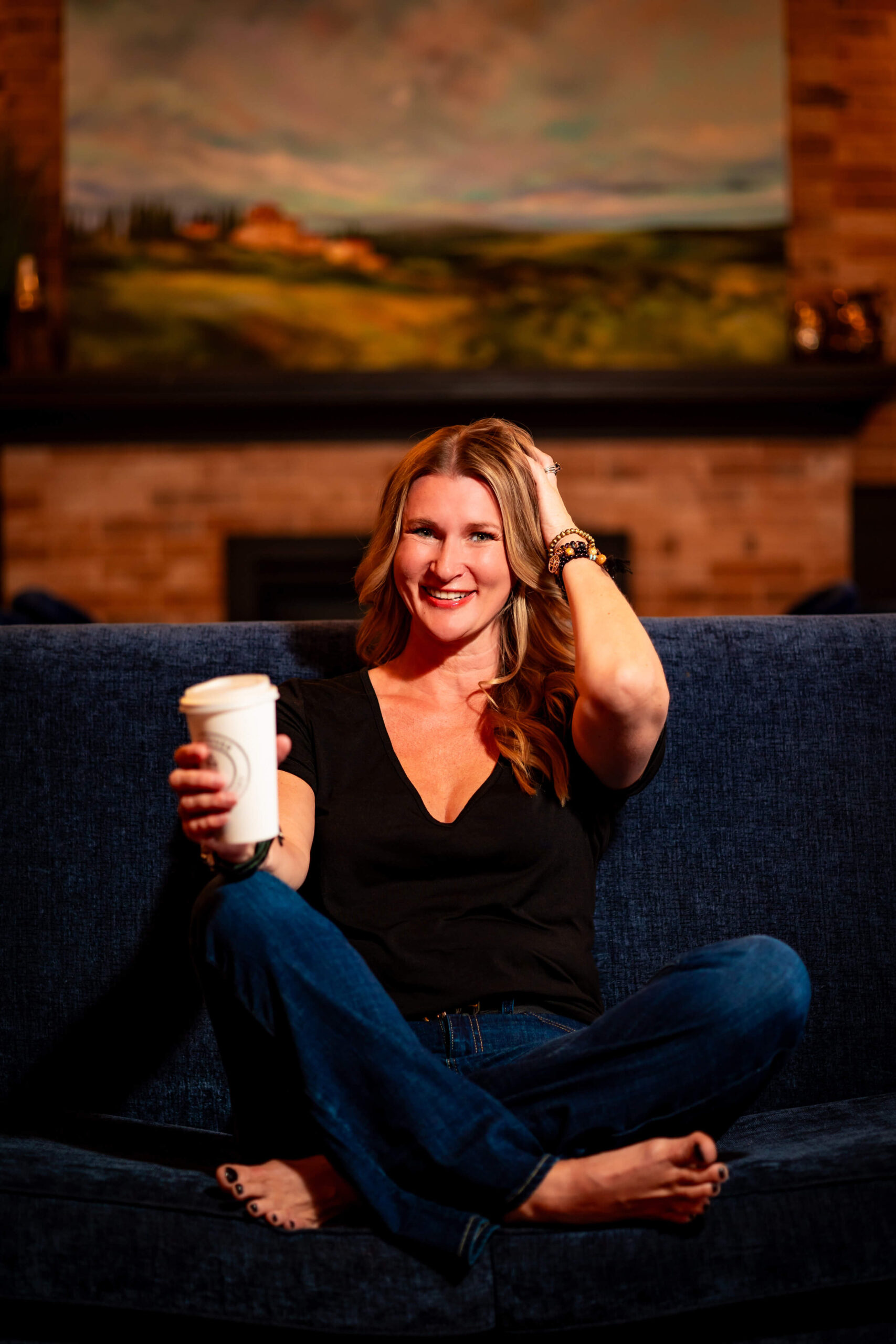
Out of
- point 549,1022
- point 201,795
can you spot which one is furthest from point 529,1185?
point 201,795

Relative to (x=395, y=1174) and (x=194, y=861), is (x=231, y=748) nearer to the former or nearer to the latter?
(x=395, y=1174)

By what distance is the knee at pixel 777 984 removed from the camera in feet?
3.61

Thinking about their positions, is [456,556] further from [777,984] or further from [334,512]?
[334,512]

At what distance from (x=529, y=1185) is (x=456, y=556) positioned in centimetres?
81

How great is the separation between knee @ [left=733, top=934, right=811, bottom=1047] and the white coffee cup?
50cm

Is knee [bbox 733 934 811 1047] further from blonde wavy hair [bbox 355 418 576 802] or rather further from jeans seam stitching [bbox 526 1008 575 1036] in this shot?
blonde wavy hair [bbox 355 418 576 802]

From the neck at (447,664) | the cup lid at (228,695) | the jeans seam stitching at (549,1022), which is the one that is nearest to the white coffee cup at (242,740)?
the cup lid at (228,695)

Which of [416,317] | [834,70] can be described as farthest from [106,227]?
[834,70]

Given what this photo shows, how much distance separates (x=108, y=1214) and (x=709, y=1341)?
0.63 metres

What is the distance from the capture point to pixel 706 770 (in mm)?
1603

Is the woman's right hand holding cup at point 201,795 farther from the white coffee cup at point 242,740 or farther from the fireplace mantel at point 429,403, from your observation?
the fireplace mantel at point 429,403

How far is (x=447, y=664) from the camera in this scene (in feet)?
5.28

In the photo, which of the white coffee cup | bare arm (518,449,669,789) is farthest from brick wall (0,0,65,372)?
the white coffee cup

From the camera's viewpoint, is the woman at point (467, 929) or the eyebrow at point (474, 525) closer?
the woman at point (467, 929)
